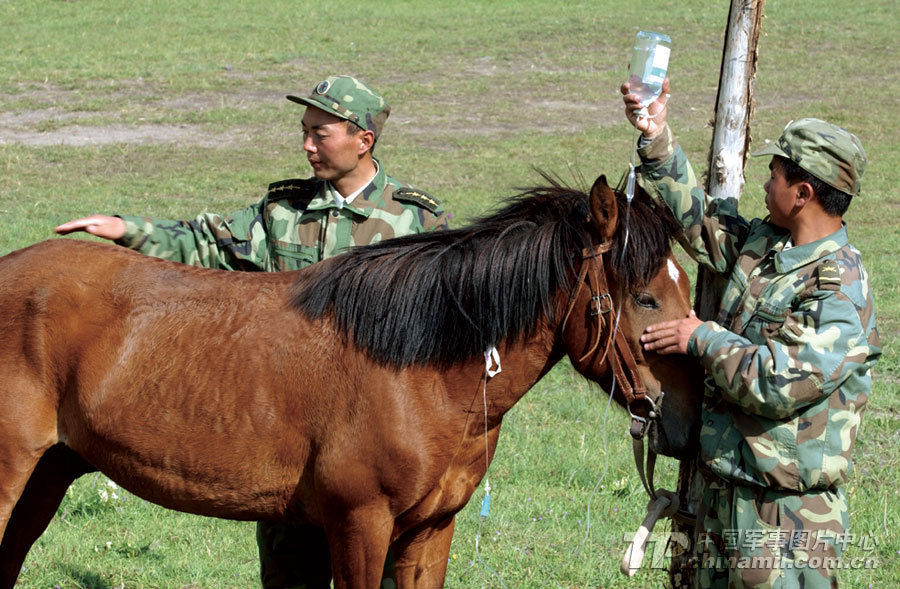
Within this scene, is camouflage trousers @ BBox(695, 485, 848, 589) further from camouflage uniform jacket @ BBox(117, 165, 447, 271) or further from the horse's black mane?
camouflage uniform jacket @ BBox(117, 165, 447, 271)

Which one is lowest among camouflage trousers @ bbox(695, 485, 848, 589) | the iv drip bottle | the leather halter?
camouflage trousers @ bbox(695, 485, 848, 589)

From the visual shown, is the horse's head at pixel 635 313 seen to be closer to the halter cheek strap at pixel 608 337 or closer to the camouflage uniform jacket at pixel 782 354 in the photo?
the halter cheek strap at pixel 608 337

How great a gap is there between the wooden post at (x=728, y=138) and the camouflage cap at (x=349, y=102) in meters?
1.40

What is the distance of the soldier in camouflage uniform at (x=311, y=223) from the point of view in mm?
3938

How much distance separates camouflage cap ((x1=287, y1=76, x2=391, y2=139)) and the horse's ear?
112 cm

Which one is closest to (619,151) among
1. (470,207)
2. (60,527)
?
(470,207)

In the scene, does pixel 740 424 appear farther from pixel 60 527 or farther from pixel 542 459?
pixel 60 527

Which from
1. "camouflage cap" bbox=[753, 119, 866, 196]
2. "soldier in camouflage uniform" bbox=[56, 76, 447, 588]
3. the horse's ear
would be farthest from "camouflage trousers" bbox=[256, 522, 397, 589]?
"camouflage cap" bbox=[753, 119, 866, 196]

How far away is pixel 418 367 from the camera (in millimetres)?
3385

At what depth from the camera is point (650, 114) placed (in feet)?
11.1

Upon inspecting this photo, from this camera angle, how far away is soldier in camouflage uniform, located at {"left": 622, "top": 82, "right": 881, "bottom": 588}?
310cm

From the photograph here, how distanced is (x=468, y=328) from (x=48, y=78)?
17.7m

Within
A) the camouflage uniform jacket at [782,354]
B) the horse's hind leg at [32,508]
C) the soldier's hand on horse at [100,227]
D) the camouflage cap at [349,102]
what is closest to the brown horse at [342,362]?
the camouflage uniform jacket at [782,354]

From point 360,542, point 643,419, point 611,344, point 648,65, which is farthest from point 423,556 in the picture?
point 648,65
